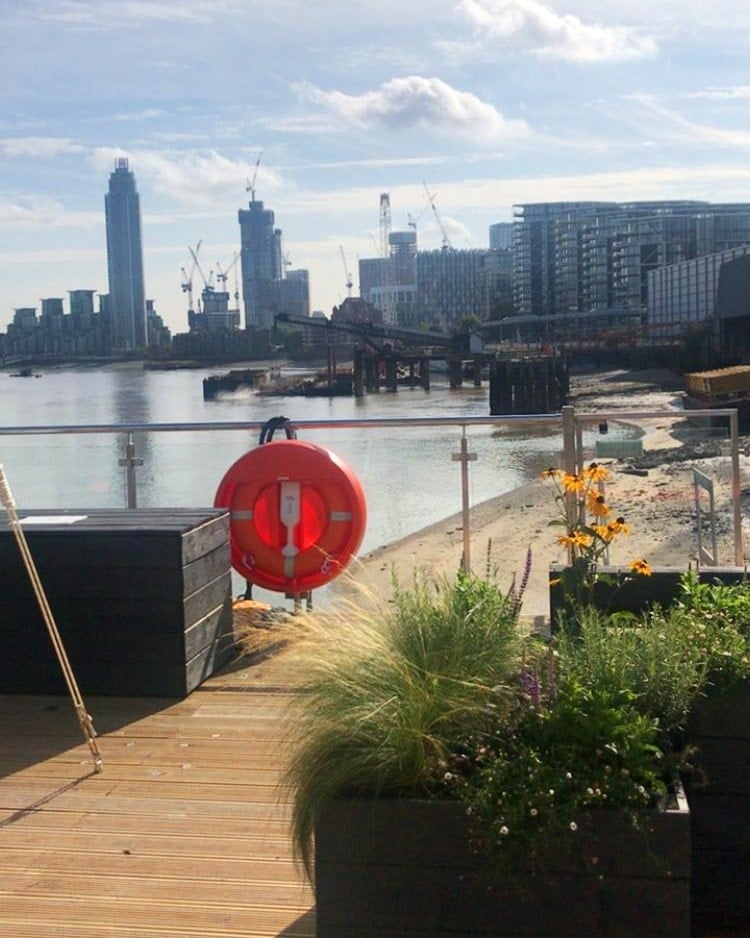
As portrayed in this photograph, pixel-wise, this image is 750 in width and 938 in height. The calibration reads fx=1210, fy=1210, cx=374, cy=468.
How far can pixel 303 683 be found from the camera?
2.63 metres

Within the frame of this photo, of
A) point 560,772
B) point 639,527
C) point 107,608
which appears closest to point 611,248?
point 639,527

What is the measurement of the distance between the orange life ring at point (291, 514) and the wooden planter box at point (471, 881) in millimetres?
3627

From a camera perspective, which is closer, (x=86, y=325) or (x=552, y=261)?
(x=86, y=325)

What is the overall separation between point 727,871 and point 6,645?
3054 millimetres

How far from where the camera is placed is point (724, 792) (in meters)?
2.45

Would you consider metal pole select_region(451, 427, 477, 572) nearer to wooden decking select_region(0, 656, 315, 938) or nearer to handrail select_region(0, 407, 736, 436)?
handrail select_region(0, 407, 736, 436)

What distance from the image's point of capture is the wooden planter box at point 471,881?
2.10 m

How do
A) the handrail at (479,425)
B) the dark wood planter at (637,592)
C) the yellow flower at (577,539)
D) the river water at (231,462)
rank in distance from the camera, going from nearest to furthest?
the yellow flower at (577,539) < the dark wood planter at (637,592) < the handrail at (479,425) < the river water at (231,462)

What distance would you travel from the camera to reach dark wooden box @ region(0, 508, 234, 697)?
14.9 ft

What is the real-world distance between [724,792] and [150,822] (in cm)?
162

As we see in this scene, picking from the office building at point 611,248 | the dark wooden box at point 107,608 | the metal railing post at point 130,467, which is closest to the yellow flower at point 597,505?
the dark wooden box at point 107,608

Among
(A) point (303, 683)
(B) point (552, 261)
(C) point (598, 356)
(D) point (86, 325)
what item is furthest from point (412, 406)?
(B) point (552, 261)

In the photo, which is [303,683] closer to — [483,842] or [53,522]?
[483,842]

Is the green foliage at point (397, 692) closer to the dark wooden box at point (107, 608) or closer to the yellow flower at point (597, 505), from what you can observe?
the yellow flower at point (597, 505)
